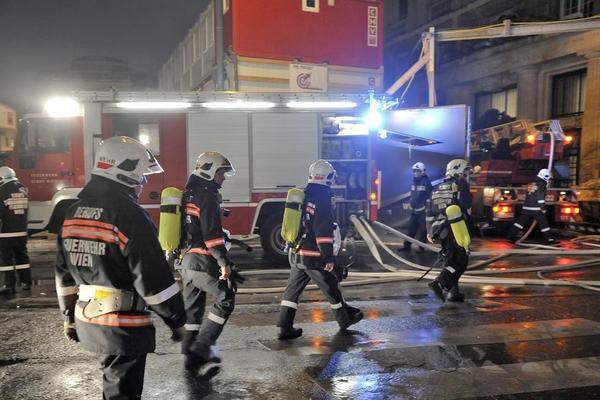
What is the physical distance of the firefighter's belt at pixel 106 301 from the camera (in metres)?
2.42

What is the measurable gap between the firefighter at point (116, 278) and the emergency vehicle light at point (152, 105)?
6.34 m

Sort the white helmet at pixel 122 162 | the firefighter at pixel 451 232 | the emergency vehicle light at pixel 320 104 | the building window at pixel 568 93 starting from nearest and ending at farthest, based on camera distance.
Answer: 1. the white helmet at pixel 122 162
2. the firefighter at pixel 451 232
3. the emergency vehicle light at pixel 320 104
4. the building window at pixel 568 93

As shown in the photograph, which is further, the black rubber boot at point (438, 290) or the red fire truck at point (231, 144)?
the red fire truck at point (231, 144)

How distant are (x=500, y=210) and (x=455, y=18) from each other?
50.2ft

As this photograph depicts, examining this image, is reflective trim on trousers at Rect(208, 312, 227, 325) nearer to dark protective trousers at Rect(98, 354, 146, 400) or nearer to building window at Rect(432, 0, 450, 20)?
dark protective trousers at Rect(98, 354, 146, 400)

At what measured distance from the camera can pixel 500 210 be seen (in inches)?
474

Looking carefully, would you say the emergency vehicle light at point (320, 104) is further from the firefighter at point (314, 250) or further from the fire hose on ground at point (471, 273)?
the firefighter at point (314, 250)

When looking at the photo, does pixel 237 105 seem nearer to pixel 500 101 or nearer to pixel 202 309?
pixel 202 309

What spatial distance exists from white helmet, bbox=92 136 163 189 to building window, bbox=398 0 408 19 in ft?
91.5

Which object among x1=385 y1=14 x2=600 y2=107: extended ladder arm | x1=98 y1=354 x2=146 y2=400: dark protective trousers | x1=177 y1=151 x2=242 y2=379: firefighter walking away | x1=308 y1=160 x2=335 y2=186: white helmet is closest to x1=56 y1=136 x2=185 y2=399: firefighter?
x1=98 y1=354 x2=146 y2=400: dark protective trousers

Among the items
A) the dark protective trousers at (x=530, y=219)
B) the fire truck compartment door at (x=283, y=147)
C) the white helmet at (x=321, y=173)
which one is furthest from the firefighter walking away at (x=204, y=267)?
the dark protective trousers at (x=530, y=219)

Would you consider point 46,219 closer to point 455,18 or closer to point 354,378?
point 354,378

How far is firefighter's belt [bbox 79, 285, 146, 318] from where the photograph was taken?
7.94ft

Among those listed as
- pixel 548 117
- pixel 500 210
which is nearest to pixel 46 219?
pixel 500 210
